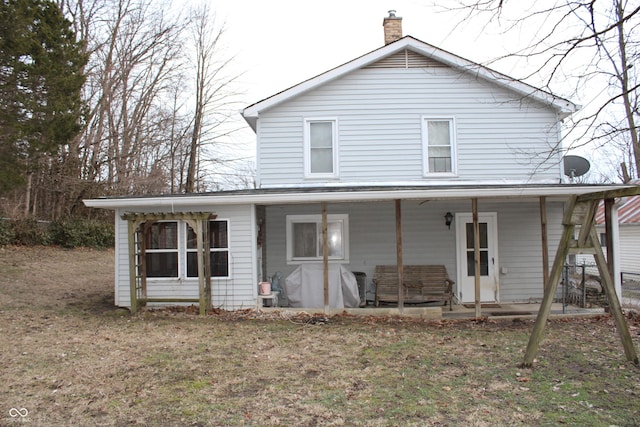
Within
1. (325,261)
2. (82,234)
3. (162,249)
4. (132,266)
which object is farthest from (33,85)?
(325,261)

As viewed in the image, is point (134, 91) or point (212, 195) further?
point (134, 91)

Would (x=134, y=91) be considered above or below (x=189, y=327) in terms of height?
above

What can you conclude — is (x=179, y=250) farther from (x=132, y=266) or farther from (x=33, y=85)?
(x=33, y=85)

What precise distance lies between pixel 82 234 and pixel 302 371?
16370 mm

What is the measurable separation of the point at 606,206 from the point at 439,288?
368 centimetres

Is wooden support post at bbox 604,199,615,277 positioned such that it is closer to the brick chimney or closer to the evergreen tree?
the brick chimney

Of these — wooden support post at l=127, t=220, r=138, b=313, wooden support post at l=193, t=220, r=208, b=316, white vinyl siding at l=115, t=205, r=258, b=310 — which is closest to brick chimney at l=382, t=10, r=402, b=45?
white vinyl siding at l=115, t=205, r=258, b=310

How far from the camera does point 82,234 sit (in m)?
19.0

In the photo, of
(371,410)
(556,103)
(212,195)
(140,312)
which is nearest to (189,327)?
(140,312)

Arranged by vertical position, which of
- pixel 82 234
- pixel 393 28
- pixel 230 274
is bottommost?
pixel 230 274

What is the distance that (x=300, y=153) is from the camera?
11195 millimetres

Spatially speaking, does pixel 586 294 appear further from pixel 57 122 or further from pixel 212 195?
pixel 57 122

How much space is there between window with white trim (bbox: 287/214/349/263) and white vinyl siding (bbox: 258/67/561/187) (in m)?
0.93
